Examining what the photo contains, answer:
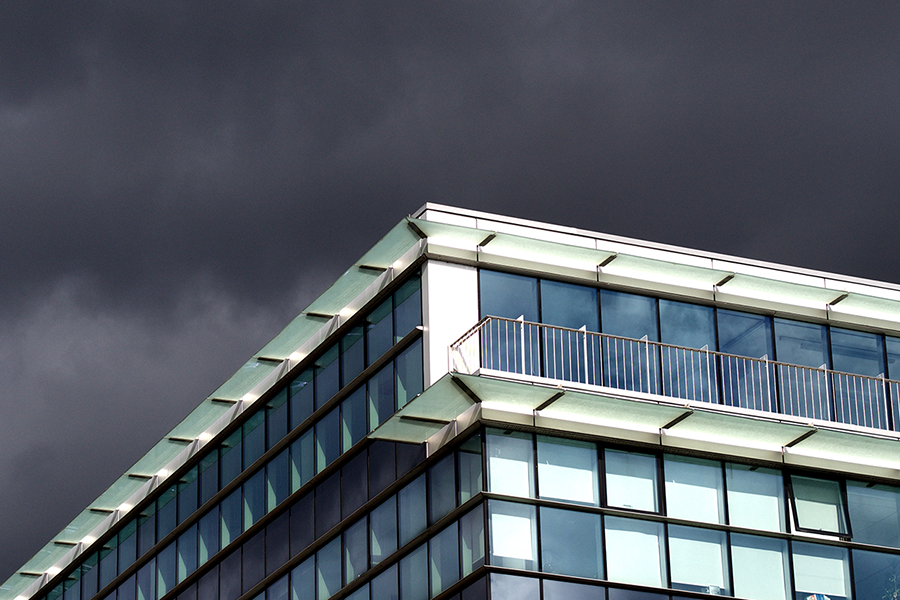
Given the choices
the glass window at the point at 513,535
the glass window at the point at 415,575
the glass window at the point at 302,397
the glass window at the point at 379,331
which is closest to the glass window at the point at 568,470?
the glass window at the point at 513,535

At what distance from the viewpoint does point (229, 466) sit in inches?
1660

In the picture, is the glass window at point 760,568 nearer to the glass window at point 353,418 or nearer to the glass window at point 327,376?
the glass window at point 353,418

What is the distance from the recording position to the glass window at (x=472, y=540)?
100 feet

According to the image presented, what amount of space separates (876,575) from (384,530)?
10293mm

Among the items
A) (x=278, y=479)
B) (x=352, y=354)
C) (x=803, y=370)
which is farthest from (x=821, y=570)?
(x=278, y=479)

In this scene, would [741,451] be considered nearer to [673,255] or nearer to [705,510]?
[705,510]

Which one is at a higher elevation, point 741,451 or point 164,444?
point 164,444

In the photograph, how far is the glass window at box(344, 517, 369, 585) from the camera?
34938 mm

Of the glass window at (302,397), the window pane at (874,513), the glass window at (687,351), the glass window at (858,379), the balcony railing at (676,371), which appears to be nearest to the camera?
the balcony railing at (676,371)

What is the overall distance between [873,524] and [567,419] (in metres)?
7.27

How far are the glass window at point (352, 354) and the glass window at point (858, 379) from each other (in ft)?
34.6

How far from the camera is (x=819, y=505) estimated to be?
34000mm

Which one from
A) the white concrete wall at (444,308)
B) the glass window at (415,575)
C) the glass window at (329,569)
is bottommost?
the glass window at (415,575)

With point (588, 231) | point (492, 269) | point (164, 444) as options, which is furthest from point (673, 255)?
point (164, 444)
